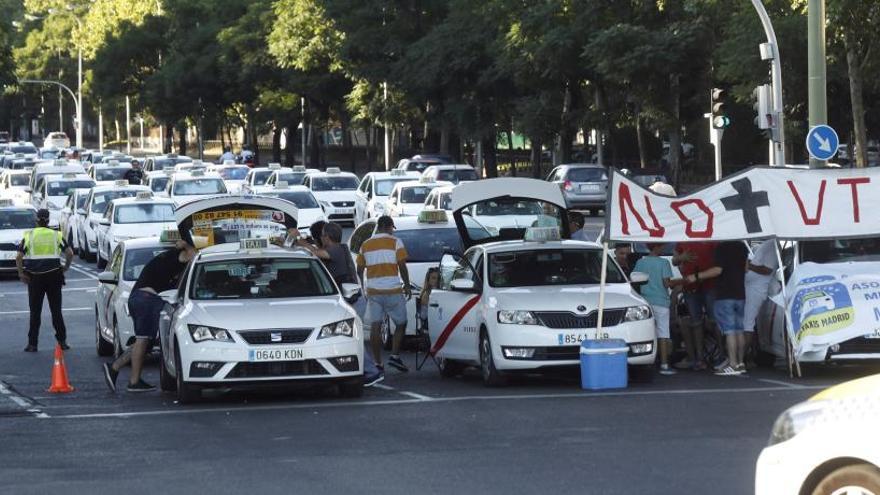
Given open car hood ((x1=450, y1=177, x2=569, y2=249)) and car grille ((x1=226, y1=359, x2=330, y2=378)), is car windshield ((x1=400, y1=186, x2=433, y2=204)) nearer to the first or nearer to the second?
open car hood ((x1=450, y1=177, x2=569, y2=249))

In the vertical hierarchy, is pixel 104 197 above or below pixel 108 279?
above

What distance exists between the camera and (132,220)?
37.2 meters

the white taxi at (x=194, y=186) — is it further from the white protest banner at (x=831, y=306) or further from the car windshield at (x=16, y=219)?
the white protest banner at (x=831, y=306)

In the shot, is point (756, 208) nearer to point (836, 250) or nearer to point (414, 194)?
point (836, 250)

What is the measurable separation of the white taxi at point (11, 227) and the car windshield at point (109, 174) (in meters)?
16.8

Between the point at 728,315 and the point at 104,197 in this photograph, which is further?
the point at 104,197

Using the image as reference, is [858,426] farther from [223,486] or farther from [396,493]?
[223,486]

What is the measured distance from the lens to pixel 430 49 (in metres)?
63.4

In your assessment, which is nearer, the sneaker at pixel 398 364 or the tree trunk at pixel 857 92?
the sneaker at pixel 398 364

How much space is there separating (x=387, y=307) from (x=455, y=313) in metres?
1.42

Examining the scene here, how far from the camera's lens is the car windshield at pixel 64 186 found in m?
49.5

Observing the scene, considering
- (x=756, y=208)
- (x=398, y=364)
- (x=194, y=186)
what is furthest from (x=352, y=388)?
(x=194, y=186)

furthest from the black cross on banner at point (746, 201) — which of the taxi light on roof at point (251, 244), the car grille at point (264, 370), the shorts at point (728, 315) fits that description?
the car grille at point (264, 370)

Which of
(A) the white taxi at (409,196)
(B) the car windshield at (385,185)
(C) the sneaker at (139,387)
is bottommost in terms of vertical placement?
(C) the sneaker at (139,387)
